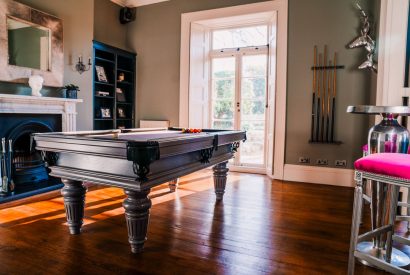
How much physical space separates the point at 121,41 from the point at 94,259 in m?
4.63

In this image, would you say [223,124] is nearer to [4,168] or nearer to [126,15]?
[126,15]

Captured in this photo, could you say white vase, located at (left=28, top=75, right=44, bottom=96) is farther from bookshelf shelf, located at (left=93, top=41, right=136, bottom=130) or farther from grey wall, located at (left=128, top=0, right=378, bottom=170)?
grey wall, located at (left=128, top=0, right=378, bottom=170)

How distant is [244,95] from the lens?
526 cm

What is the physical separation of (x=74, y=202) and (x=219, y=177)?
1.59 m

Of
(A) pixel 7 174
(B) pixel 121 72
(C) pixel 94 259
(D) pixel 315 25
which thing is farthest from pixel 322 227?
(B) pixel 121 72

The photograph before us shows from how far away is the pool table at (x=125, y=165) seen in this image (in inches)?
69.4

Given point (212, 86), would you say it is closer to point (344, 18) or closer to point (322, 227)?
point (344, 18)

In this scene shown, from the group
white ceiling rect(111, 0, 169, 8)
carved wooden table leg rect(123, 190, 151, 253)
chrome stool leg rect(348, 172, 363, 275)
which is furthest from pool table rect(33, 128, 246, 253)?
white ceiling rect(111, 0, 169, 8)

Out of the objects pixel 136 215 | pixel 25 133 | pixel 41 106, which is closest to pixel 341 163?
pixel 136 215

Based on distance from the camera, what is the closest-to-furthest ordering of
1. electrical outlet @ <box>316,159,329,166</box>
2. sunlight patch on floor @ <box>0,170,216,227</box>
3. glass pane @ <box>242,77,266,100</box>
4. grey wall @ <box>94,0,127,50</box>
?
sunlight patch on floor @ <box>0,170,216,227</box> → electrical outlet @ <box>316,159,329,166</box> → grey wall @ <box>94,0,127,50</box> → glass pane @ <box>242,77,266,100</box>

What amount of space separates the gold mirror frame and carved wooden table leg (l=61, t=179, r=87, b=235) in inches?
78.6

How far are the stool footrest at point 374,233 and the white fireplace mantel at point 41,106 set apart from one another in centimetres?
346

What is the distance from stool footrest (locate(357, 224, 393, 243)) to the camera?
168 centimetres

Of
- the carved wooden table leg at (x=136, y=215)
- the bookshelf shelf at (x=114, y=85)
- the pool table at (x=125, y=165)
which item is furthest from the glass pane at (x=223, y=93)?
the carved wooden table leg at (x=136, y=215)
